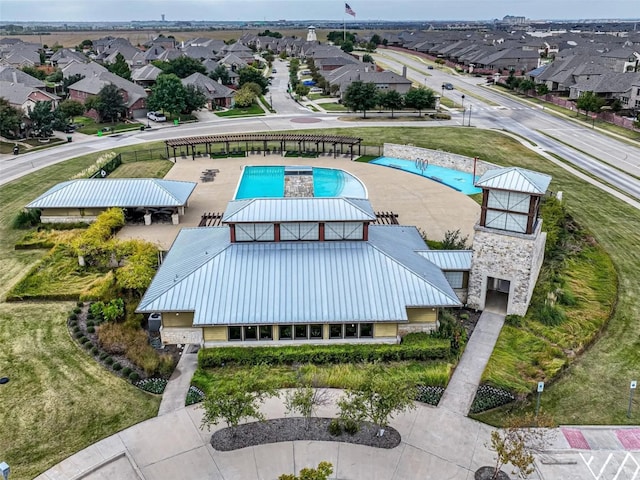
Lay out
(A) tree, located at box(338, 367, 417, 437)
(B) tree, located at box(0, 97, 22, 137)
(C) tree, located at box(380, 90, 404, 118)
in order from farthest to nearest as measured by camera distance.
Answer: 1. (C) tree, located at box(380, 90, 404, 118)
2. (B) tree, located at box(0, 97, 22, 137)
3. (A) tree, located at box(338, 367, 417, 437)

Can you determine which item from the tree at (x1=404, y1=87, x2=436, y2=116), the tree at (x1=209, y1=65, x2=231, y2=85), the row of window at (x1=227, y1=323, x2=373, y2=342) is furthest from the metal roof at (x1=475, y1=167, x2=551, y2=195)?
the tree at (x1=209, y1=65, x2=231, y2=85)

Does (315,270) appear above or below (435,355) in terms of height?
above

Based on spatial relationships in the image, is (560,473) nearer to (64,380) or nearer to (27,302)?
(64,380)

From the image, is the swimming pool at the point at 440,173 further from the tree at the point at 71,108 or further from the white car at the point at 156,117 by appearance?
the tree at the point at 71,108

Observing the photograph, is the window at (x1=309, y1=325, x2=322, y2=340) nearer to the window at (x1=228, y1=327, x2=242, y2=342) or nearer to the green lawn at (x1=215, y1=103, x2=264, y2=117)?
the window at (x1=228, y1=327, x2=242, y2=342)

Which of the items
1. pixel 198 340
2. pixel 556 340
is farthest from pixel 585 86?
pixel 198 340

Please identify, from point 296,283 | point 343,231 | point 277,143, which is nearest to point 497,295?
point 343,231
